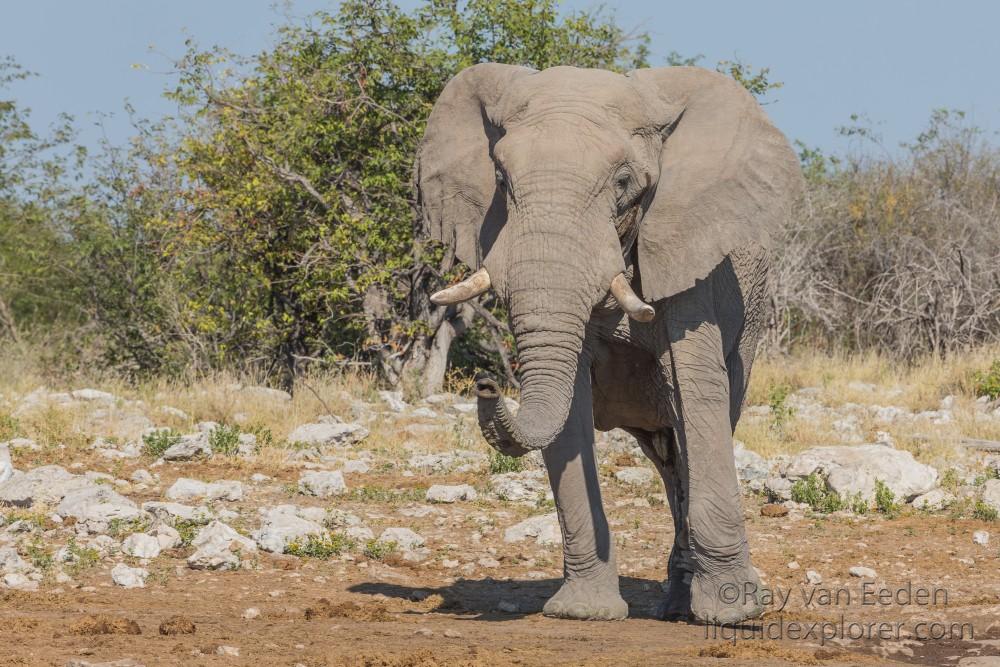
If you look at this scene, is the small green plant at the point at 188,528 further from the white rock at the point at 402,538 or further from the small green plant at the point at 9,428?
the small green plant at the point at 9,428

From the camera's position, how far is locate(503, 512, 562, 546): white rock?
854cm

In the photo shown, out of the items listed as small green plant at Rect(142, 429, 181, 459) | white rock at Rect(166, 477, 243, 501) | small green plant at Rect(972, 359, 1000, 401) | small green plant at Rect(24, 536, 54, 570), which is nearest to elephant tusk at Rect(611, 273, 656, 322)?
small green plant at Rect(24, 536, 54, 570)

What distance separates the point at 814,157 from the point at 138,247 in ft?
35.3

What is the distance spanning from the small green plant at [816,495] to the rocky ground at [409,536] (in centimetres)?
2

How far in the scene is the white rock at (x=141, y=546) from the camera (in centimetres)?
761

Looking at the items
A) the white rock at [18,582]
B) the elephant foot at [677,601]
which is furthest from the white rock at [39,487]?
the elephant foot at [677,601]

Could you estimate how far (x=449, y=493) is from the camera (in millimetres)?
9469

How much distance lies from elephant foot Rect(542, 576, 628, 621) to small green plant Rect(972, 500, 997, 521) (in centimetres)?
379

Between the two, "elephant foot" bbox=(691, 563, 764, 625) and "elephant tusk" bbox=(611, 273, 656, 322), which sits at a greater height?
"elephant tusk" bbox=(611, 273, 656, 322)

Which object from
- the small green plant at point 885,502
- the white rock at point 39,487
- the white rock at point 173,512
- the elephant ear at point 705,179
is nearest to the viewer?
the elephant ear at point 705,179

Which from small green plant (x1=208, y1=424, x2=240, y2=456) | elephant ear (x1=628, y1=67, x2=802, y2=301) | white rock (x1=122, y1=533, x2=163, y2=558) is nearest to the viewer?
elephant ear (x1=628, y1=67, x2=802, y2=301)

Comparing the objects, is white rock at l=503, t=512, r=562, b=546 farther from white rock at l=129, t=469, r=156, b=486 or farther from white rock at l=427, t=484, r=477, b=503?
white rock at l=129, t=469, r=156, b=486

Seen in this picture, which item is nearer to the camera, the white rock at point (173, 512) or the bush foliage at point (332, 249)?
the white rock at point (173, 512)

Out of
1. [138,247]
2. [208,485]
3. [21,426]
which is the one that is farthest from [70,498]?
[138,247]
